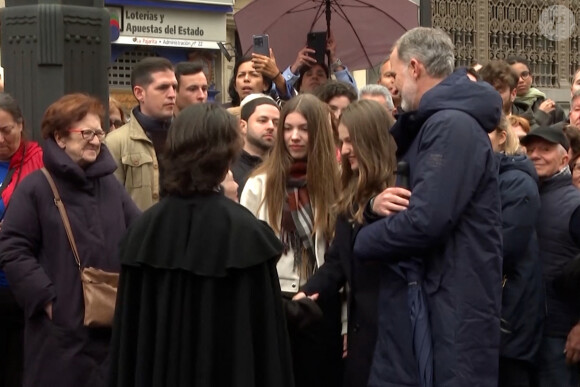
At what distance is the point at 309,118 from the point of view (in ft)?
20.1

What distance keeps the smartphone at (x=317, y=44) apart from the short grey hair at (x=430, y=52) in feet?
13.9

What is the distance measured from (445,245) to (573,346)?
180 centimetres

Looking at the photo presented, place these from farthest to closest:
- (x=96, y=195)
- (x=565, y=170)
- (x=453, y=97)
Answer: (x=565, y=170)
(x=96, y=195)
(x=453, y=97)

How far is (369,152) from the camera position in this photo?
5.48 m

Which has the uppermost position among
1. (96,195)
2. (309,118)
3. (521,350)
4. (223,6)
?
(223,6)

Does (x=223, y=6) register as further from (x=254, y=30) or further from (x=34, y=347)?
(x=34, y=347)

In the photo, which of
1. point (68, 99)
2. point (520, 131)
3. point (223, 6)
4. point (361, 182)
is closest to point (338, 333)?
point (361, 182)

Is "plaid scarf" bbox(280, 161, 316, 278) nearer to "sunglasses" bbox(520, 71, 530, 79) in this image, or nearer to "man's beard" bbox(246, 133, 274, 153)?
"man's beard" bbox(246, 133, 274, 153)

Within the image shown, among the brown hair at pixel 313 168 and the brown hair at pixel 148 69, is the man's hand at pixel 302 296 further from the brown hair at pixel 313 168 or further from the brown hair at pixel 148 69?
the brown hair at pixel 148 69

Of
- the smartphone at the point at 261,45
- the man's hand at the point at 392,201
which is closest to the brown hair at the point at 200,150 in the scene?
the man's hand at the point at 392,201

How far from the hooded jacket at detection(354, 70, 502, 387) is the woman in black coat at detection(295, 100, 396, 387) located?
506 mm

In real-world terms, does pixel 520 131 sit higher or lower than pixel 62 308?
higher

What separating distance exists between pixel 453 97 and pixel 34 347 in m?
2.42

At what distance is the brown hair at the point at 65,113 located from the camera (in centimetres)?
581
